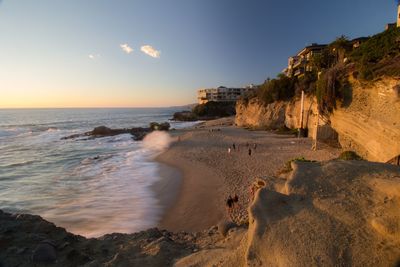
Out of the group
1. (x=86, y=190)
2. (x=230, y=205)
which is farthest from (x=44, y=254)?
(x=86, y=190)

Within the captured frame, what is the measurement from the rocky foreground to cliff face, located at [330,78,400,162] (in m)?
7.70

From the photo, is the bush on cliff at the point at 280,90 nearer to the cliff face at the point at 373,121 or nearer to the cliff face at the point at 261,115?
the cliff face at the point at 261,115

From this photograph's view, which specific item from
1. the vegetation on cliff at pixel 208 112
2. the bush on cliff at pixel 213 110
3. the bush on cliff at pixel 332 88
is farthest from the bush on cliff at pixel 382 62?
the bush on cliff at pixel 213 110

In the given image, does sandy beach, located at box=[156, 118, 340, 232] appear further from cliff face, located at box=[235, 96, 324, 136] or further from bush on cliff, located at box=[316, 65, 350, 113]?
cliff face, located at box=[235, 96, 324, 136]

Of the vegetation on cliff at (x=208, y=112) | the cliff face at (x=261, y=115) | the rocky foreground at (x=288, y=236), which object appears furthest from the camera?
the vegetation on cliff at (x=208, y=112)

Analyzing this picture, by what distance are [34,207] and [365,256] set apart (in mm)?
15658

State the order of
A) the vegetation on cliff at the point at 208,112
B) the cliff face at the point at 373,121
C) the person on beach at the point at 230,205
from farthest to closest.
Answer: the vegetation on cliff at the point at 208,112 < the cliff face at the point at 373,121 < the person on beach at the point at 230,205

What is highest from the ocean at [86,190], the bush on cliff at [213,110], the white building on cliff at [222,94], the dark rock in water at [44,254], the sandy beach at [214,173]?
the white building on cliff at [222,94]

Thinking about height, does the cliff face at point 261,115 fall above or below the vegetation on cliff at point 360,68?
below

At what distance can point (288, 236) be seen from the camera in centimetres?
464

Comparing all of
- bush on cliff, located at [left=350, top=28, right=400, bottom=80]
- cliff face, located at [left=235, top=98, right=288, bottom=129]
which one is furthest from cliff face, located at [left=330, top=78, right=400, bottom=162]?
cliff face, located at [left=235, top=98, right=288, bottom=129]

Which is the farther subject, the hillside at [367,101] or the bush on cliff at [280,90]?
the bush on cliff at [280,90]

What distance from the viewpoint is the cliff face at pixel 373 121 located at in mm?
11992

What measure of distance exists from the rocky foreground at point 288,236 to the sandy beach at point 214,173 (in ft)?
13.5
